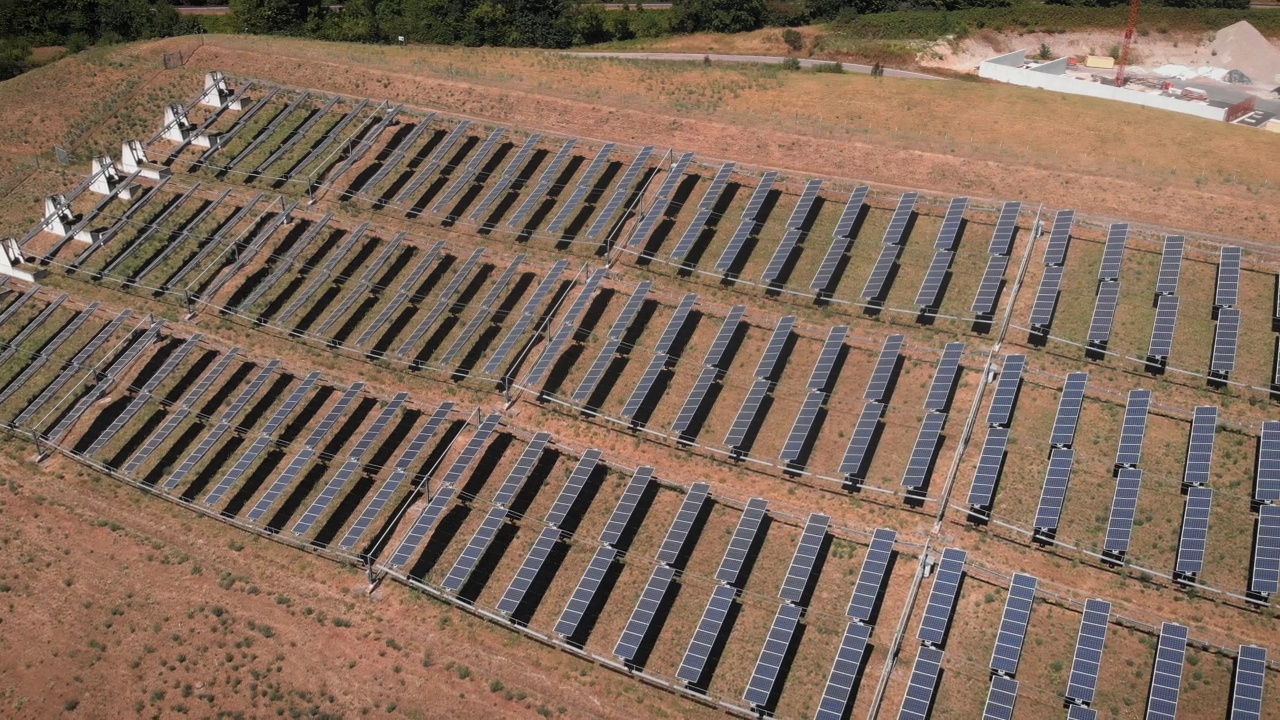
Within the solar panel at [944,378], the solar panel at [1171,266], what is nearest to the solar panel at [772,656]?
the solar panel at [944,378]

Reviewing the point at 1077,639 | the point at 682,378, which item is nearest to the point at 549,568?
the point at 682,378

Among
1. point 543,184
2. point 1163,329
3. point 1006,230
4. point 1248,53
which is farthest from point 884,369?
point 1248,53

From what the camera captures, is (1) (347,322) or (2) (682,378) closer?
(2) (682,378)

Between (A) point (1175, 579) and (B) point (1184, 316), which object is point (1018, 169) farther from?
(A) point (1175, 579)

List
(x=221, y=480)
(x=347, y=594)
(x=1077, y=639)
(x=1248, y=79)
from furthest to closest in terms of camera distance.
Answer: (x=1248, y=79), (x=221, y=480), (x=347, y=594), (x=1077, y=639)

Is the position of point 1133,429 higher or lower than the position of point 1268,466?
higher

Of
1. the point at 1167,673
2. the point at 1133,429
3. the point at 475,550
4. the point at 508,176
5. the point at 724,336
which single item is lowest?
the point at 1167,673

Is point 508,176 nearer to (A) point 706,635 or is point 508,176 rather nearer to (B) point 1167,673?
(A) point 706,635
